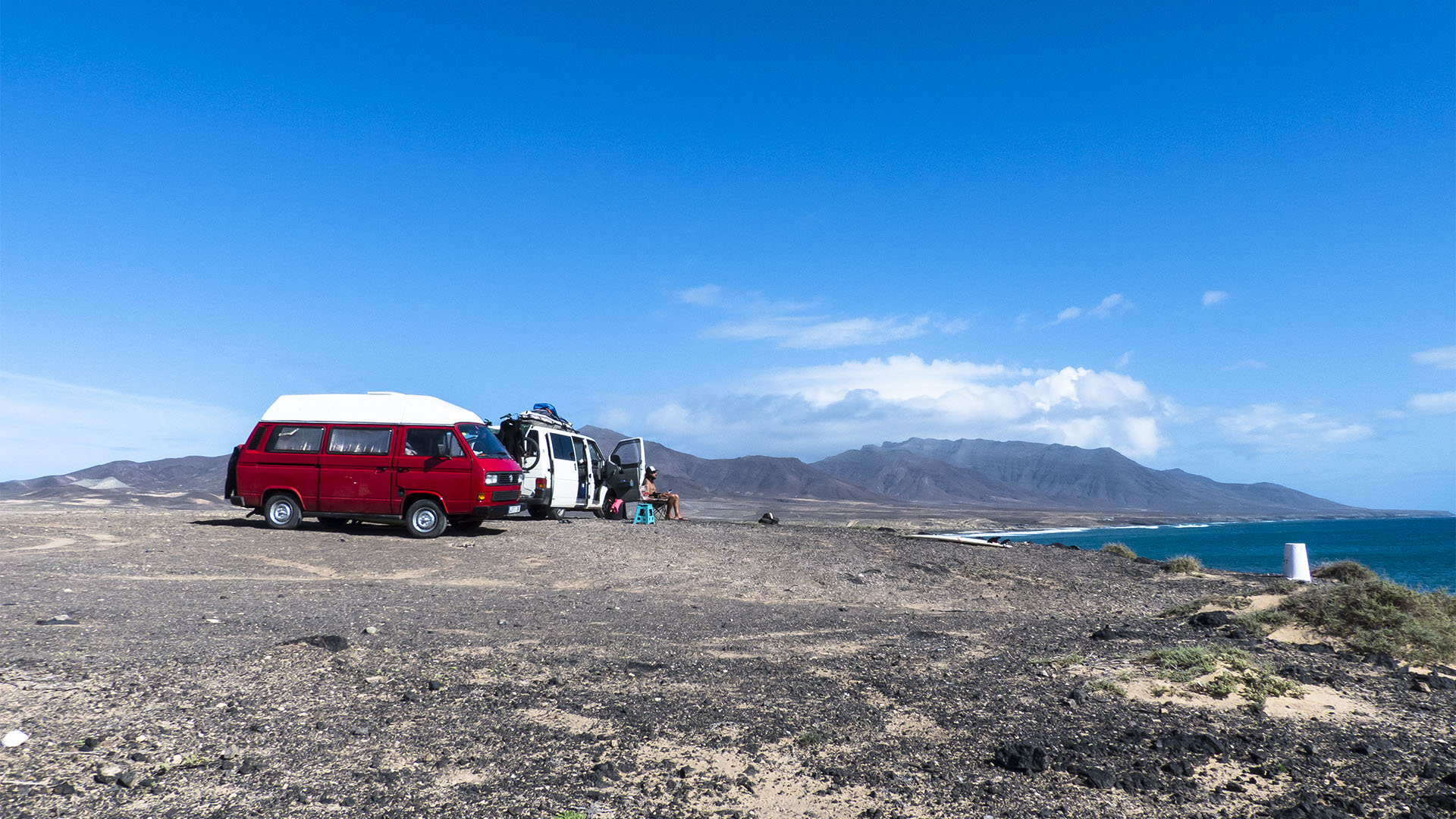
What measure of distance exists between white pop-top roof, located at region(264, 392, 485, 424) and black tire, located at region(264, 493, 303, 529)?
62.9 inches

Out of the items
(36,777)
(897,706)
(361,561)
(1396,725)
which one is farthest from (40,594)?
(1396,725)

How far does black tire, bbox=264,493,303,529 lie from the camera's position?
16.5 metres

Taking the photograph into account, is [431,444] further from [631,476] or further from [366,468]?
[631,476]

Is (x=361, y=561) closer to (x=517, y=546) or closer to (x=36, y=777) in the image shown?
(x=517, y=546)

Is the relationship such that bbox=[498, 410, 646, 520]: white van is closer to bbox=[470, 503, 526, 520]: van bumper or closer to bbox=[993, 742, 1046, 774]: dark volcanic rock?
bbox=[470, 503, 526, 520]: van bumper

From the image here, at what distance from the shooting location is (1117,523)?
17350 centimetres

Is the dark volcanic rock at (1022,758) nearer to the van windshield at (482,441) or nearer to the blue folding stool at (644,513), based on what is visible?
the van windshield at (482,441)

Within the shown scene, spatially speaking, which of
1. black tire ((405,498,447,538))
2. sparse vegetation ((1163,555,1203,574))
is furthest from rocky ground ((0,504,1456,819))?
sparse vegetation ((1163,555,1203,574))

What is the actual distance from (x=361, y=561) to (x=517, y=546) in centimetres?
304

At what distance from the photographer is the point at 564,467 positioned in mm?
20688

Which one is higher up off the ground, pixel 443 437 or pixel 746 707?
pixel 443 437

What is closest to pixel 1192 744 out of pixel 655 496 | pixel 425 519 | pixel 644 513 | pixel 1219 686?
pixel 1219 686

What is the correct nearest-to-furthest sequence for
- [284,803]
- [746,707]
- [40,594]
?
[284,803] < [746,707] < [40,594]

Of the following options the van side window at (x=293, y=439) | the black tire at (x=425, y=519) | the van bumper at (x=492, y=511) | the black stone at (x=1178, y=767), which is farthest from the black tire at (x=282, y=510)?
the black stone at (x=1178, y=767)
